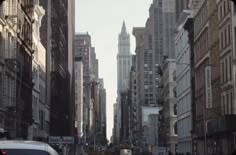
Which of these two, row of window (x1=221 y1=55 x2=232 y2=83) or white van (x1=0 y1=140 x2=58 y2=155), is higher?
row of window (x1=221 y1=55 x2=232 y2=83)

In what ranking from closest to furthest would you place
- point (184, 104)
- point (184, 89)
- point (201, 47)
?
1. point (201, 47)
2. point (184, 89)
3. point (184, 104)

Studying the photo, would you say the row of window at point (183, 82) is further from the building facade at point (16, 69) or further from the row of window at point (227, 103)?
the building facade at point (16, 69)

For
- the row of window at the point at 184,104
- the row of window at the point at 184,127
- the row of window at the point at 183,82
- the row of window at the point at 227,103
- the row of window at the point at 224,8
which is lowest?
the row of window at the point at 184,127

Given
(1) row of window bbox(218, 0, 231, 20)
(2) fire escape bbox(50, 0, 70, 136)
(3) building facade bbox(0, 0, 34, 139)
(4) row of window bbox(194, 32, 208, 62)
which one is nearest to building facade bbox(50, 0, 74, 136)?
(2) fire escape bbox(50, 0, 70, 136)

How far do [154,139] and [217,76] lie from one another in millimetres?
107262

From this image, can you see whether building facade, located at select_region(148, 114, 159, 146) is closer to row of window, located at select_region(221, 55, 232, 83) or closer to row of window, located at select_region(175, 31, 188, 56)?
row of window, located at select_region(175, 31, 188, 56)

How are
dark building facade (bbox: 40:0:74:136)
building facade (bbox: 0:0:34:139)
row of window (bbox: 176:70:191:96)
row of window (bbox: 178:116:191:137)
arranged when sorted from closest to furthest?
1. building facade (bbox: 0:0:34:139)
2. dark building facade (bbox: 40:0:74:136)
3. row of window (bbox: 178:116:191:137)
4. row of window (bbox: 176:70:191:96)

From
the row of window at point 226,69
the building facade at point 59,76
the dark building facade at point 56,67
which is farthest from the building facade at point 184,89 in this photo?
the row of window at point 226,69

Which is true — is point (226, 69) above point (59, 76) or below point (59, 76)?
below

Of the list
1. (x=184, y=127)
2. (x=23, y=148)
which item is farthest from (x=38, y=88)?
(x=23, y=148)

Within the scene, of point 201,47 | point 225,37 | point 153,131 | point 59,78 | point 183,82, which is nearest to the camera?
point 225,37

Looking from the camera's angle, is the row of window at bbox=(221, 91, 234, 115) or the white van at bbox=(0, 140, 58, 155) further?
the row of window at bbox=(221, 91, 234, 115)

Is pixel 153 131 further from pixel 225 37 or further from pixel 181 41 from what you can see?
pixel 225 37

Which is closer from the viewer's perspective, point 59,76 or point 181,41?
point 181,41
